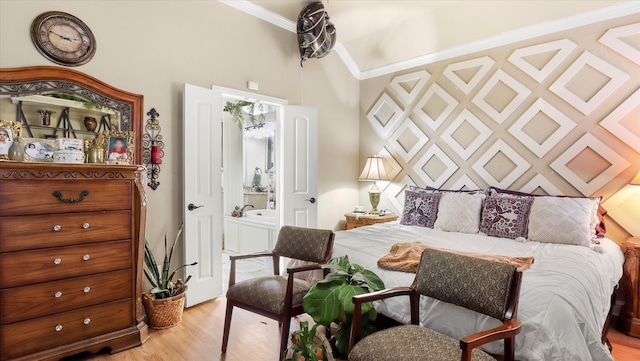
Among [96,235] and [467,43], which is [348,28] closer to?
[467,43]

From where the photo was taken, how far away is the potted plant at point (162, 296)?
2.69 meters

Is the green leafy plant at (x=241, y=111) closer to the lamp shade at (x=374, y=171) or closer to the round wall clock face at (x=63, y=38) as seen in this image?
the lamp shade at (x=374, y=171)

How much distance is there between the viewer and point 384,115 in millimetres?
4738

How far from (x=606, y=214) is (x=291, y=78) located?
136 inches

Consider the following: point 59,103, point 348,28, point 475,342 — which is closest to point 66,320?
point 59,103

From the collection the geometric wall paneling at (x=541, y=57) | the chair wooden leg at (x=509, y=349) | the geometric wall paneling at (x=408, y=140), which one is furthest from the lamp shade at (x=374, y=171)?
the chair wooden leg at (x=509, y=349)

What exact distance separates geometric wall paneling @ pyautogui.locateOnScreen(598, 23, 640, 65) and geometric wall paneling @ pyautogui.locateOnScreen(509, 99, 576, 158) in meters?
0.65

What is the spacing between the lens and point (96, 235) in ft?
7.45

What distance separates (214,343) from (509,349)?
193 centimetres

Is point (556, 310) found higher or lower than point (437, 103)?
lower

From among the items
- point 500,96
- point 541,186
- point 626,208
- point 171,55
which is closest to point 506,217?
point 541,186

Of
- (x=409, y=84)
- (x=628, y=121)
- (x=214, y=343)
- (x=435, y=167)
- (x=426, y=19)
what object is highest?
(x=426, y=19)

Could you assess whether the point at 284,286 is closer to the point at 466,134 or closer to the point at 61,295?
the point at 61,295

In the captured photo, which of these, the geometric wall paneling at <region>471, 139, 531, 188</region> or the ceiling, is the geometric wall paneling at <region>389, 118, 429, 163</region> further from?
the ceiling
